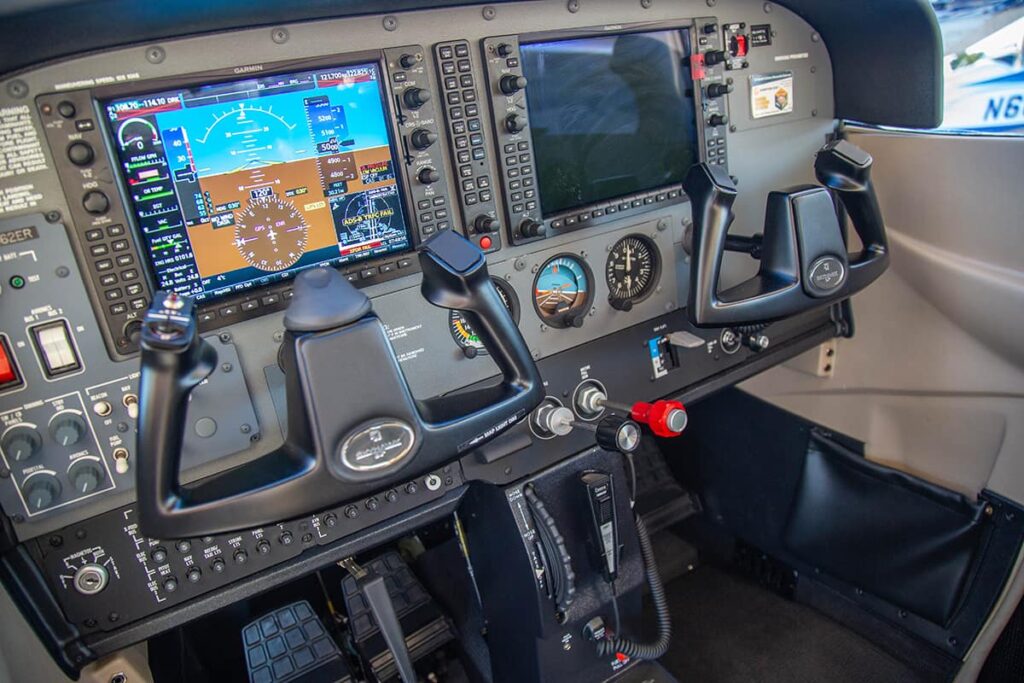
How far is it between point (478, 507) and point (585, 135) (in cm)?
93

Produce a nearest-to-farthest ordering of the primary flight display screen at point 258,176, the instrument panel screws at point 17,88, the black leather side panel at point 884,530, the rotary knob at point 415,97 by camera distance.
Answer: the instrument panel screws at point 17,88, the primary flight display screen at point 258,176, the rotary knob at point 415,97, the black leather side panel at point 884,530

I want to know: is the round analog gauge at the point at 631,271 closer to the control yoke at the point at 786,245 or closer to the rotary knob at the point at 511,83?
the control yoke at the point at 786,245

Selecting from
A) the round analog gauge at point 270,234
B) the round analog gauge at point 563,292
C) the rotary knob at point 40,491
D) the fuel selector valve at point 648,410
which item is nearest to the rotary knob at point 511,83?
the round analog gauge at point 563,292

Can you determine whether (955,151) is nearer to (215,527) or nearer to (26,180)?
(215,527)

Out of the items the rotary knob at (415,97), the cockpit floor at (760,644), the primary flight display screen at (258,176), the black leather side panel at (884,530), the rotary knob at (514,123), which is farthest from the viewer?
the cockpit floor at (760,644)

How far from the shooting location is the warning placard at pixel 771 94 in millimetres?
1869

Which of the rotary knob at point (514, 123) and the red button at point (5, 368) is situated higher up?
the rotary knob at point (514, 123)

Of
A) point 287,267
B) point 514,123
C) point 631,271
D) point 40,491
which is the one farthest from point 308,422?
point 631,271

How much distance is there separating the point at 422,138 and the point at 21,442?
88cm

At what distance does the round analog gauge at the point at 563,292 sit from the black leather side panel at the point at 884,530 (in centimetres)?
101

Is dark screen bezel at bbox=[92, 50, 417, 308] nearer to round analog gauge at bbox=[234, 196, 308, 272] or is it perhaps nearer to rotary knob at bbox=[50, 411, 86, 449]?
round analog gauge at bbox=[234, 196, 308, 272]

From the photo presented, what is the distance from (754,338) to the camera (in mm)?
1932

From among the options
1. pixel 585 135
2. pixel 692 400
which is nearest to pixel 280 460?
pixel 585 135

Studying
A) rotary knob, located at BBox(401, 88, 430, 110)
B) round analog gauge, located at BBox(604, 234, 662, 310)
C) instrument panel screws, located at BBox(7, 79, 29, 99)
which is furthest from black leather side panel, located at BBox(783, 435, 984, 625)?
instrument panel screws, located at BBox(7, 79, 29, 99)
